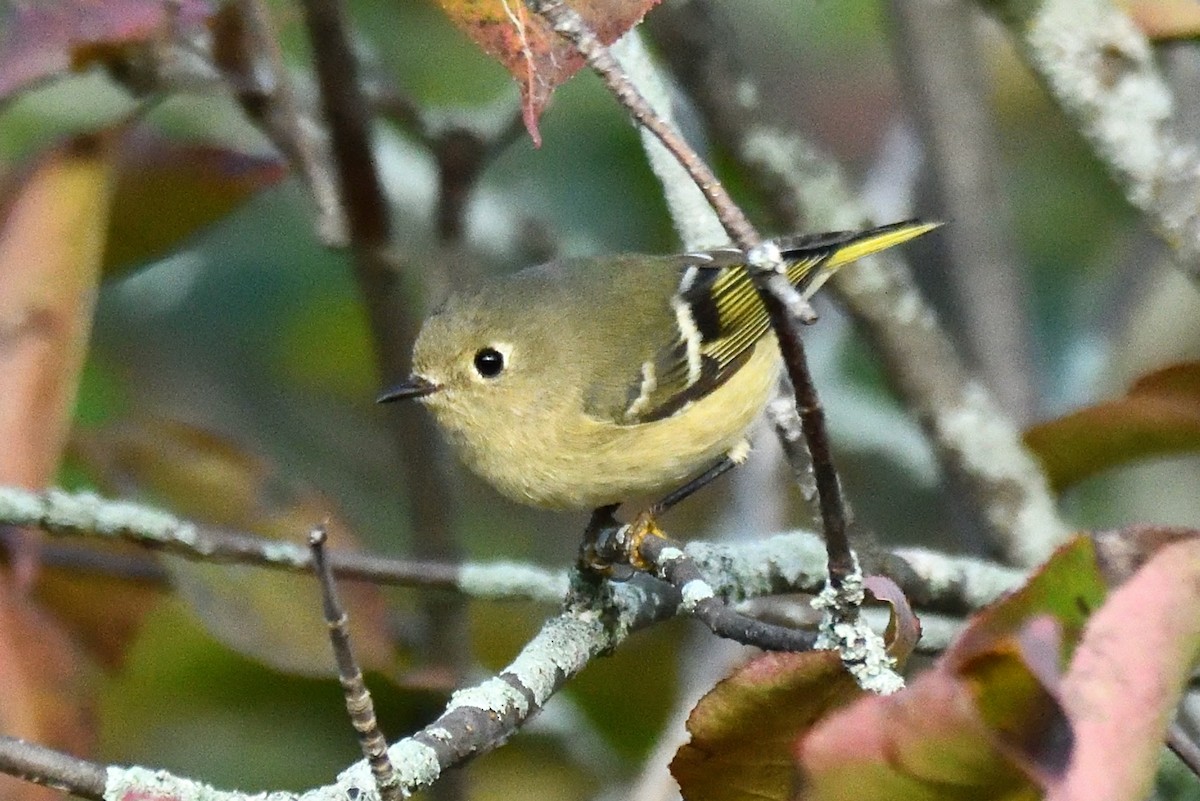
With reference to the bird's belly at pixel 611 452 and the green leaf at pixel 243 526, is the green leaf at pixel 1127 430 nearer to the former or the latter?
the bird's belly at pixel 611 452

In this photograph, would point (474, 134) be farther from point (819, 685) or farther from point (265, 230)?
point (265, 230)

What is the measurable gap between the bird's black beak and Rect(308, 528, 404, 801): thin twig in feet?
3.03

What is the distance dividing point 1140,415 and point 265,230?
7.05 feet

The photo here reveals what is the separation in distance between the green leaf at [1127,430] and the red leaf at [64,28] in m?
1.12

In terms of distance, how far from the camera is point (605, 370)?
2.09m

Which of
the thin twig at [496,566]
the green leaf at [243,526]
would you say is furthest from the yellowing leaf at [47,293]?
the green leaf at [243,526]

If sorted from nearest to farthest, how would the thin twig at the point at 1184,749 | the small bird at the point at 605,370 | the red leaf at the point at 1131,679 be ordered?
the red leaf at the point at 1131,679 < the thin twig at the point at 1184,749 < the small bird at the point at 605,370

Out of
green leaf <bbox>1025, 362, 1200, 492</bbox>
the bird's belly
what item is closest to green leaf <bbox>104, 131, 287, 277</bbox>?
the bird's belly

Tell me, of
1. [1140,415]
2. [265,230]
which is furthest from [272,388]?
[1140,415]

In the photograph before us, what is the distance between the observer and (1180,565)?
848 millimetres

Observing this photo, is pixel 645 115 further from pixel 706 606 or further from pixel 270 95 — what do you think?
pixel 270 95

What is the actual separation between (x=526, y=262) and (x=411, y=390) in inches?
36.8

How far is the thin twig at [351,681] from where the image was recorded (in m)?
0.86

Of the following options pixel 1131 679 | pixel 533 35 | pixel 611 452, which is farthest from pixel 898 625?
pixel 611 452
